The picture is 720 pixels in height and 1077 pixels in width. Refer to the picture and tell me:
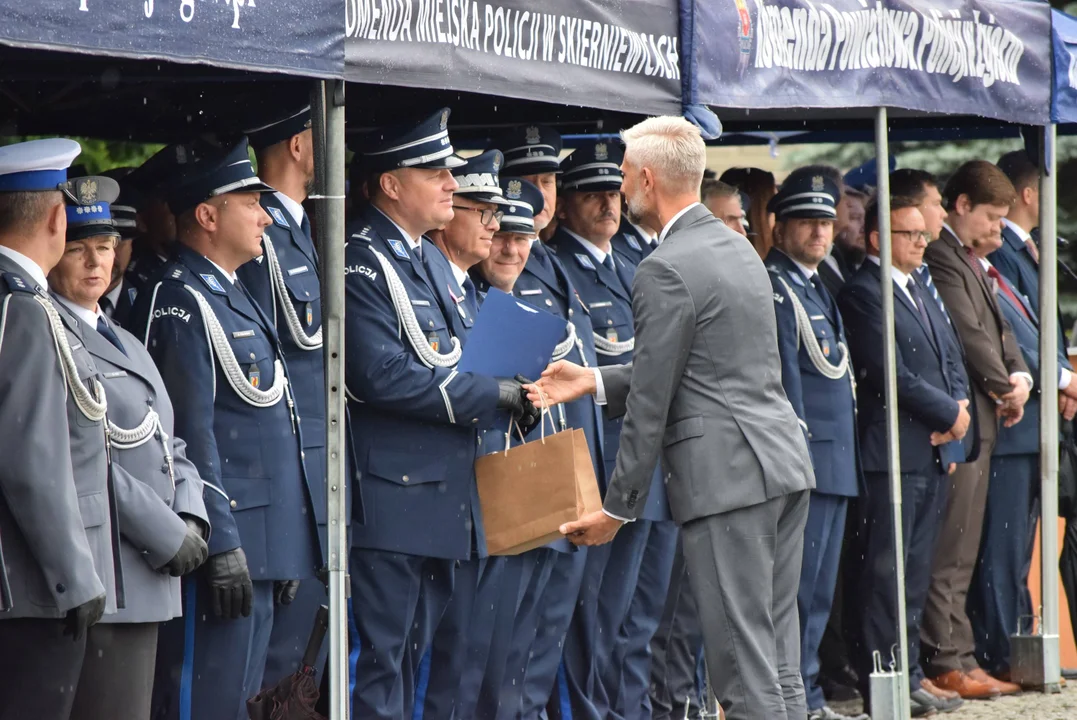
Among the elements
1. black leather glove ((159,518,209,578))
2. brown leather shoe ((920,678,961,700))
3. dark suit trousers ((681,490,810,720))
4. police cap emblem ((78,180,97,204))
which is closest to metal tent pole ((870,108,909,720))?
brown leather shoe ((920,678,961,700))

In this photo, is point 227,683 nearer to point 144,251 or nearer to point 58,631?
point 58,631

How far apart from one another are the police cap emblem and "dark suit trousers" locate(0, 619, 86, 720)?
1.17 m

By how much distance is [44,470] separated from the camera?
4.29m

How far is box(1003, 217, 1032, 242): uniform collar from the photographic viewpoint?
31.2ft

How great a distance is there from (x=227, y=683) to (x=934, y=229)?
4500 mm

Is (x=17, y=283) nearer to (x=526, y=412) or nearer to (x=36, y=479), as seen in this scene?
(x=36, y=479)

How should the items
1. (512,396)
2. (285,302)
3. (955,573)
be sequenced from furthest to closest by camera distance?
(955,573) < (512,396) < (285,302)

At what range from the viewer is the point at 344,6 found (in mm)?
4957

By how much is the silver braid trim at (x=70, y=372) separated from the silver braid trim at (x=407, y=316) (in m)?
1.58

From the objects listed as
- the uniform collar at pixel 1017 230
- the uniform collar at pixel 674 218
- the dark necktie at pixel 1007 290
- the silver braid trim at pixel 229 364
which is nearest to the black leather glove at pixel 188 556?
the silver braid trim at pixel 229 364

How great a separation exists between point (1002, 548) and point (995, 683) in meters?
0.70

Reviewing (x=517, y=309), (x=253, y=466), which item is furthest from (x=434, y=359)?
(x=253, y=466)

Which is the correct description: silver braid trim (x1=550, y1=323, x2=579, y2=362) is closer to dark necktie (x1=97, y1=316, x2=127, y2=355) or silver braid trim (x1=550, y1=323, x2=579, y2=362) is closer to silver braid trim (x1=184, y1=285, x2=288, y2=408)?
silver braid trim (x1=184, y1=285, x2=288, y2=408)

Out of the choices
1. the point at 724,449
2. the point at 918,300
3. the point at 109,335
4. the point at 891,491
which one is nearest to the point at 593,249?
the point at 891,491
